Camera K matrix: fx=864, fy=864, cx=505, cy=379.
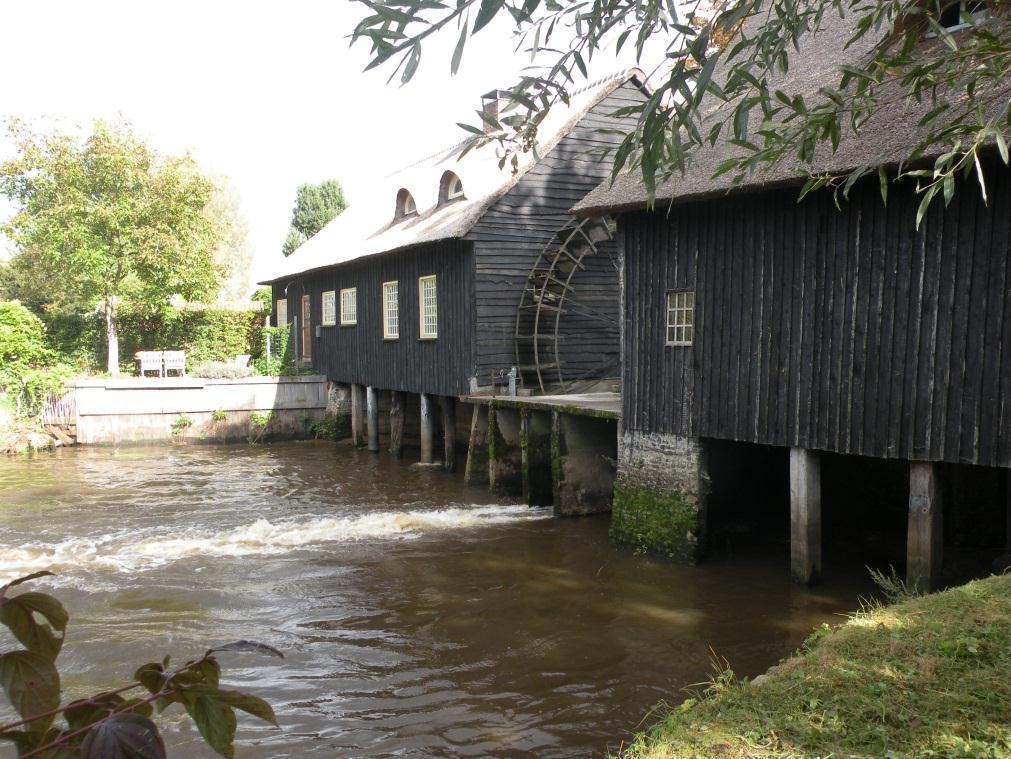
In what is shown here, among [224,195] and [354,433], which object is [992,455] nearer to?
[354,433]

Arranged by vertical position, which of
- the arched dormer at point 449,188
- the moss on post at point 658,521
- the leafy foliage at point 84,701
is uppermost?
the arched dormer at point 449,188

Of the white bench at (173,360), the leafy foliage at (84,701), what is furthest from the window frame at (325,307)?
the leafy foliage at (84,701)

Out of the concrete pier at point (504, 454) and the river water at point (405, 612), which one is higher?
the concrete pier at point (504, 454)

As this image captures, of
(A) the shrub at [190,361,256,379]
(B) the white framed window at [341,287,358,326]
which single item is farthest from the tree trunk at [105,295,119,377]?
(B) the white framed window at [341,287,358,326]

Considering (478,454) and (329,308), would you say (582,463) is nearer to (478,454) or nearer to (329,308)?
(478,454)

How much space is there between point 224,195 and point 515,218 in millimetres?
44955

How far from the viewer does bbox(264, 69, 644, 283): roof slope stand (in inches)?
638

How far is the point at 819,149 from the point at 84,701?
28.3ft

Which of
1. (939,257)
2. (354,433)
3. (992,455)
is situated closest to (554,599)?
(992,455)

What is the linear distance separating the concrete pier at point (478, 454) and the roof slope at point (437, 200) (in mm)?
3434

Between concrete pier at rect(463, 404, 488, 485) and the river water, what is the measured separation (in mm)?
1267

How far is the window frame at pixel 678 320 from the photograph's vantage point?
34.0 feet

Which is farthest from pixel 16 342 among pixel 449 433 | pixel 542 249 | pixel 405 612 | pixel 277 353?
pixel 405 612

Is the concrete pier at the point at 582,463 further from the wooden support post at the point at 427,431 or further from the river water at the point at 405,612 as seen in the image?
the wooden support post at the point at 427,431
